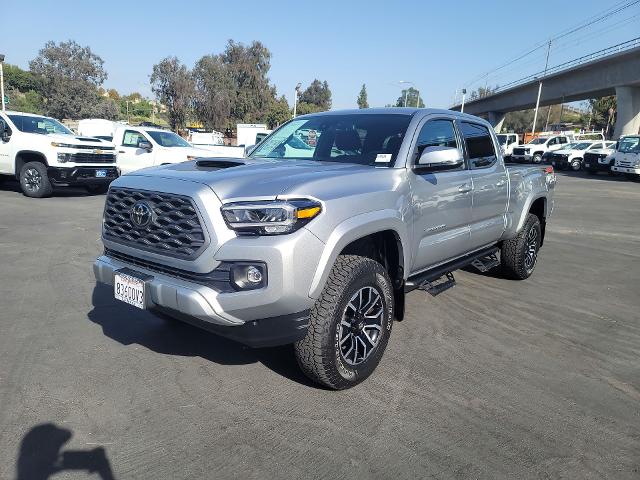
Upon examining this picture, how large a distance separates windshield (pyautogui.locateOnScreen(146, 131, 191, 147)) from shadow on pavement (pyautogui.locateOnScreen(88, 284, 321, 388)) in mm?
9733

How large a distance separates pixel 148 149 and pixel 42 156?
8.09 ft

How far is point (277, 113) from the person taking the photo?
199 ft

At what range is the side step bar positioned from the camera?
3904 millimetres

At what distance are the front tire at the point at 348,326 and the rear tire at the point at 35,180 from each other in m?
10.7

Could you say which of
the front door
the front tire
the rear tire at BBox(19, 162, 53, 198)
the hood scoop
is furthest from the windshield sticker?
the front door

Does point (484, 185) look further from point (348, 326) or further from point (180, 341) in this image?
point (180, 341)

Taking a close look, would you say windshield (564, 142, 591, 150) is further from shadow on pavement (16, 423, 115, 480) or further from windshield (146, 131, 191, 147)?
shadow on pavement (16, 423, 115, 480)

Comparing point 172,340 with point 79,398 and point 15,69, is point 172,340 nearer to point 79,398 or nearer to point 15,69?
point 79,398

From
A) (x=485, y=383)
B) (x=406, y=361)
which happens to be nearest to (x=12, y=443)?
(x=406, y=361)

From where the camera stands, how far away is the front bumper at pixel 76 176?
1138 cm

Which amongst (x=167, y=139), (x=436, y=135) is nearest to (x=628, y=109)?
(x=167, y=139)

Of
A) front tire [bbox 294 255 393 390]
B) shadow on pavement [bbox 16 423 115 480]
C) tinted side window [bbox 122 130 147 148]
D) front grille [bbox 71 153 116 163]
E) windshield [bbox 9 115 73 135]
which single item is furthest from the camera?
tinted side window [bbox 122 130 147 148]

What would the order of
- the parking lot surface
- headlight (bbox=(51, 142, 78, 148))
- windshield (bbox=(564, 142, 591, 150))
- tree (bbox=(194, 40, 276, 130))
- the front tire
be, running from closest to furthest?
the parking lot surface, the front tire, headlight (bbox=(51, 142, 78, 148)), windshield (bbox=(564, 142, 591, 150)), tree (bbox=(194, 40, 276, 130))

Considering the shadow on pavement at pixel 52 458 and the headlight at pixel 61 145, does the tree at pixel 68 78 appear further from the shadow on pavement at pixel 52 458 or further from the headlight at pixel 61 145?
the shadow on pavement at pixel 52 458
